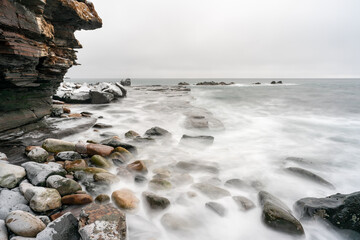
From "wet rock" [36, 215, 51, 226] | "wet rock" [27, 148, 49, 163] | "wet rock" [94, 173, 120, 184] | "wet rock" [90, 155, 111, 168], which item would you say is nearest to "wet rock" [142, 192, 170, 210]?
"wet rock" [94, 173, 120, 184]

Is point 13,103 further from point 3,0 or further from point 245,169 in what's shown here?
point 245,169

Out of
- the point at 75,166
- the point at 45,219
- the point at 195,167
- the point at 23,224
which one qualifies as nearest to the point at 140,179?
the point at 75,166

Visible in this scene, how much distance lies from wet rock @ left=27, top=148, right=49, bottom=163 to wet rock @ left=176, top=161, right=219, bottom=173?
3151 millimetres

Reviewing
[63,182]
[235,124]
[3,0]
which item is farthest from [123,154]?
[235,124]

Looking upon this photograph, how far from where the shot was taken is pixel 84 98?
Answer: 48.7 feet

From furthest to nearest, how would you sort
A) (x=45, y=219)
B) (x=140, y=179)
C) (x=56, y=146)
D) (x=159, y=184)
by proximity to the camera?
1. (x=56, y=146)
2. (x=140, y=179)
3. (x=159, y=184)
4. (x=45, y=219)

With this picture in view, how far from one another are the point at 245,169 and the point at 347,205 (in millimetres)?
2250

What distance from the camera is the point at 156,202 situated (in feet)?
10.6

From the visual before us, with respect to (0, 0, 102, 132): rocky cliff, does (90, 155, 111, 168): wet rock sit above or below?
below

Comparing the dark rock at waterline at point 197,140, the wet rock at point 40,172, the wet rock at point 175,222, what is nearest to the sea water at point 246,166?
the wet rock at point 175,222

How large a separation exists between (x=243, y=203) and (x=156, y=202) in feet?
5.30

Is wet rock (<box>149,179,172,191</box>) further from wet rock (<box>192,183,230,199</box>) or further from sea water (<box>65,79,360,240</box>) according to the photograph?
wet rock (<box>192,183,230,199</box>)

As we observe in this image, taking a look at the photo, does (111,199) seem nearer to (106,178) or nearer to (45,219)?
(106,178)

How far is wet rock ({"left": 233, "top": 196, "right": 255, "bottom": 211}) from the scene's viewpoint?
11.1 feet
